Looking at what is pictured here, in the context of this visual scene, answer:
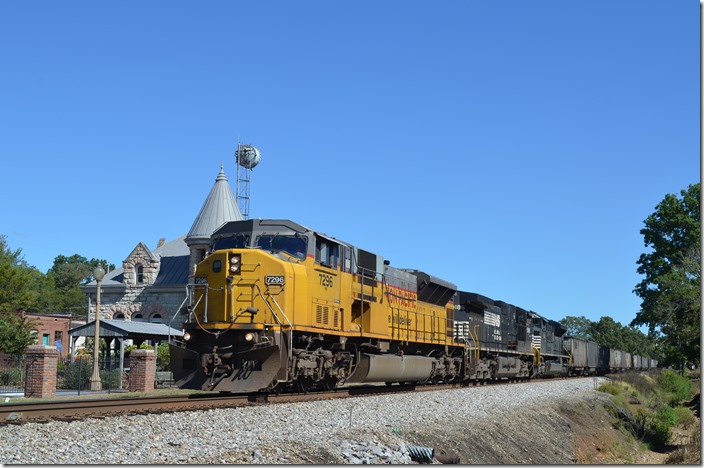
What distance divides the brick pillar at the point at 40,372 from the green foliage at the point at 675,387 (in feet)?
107

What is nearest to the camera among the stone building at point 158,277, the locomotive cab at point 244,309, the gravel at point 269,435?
the gravel at point 269,435

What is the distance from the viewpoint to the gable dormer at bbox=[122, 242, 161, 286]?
51.6 metres

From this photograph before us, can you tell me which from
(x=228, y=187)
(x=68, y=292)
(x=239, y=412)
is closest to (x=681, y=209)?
(x=228, y=187)

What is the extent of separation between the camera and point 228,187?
5200 centimetres

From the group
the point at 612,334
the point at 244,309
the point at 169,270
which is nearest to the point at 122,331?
the point at 244,309

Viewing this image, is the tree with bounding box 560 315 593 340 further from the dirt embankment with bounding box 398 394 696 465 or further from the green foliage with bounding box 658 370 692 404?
the dirt embankment with bounding box 398 394 696 465

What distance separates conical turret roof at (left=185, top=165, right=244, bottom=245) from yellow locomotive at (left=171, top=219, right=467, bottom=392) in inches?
1098

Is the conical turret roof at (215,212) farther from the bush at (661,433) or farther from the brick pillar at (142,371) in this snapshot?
the bush at (661,433)

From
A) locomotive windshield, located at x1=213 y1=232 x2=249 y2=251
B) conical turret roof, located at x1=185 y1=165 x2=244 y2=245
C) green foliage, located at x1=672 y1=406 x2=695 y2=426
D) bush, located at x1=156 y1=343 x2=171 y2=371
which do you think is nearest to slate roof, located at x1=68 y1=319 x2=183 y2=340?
bush, located at x1=156 y1=343 x2=171 y2=371

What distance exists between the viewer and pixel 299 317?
1684 cm

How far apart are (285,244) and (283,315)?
1.91 metres

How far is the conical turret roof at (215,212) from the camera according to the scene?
159ft

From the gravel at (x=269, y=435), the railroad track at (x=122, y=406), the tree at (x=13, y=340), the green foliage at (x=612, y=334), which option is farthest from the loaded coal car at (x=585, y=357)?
the green foliage at (x=612, y=334)

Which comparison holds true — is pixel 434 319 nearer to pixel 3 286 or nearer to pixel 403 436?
pixel 403 436
